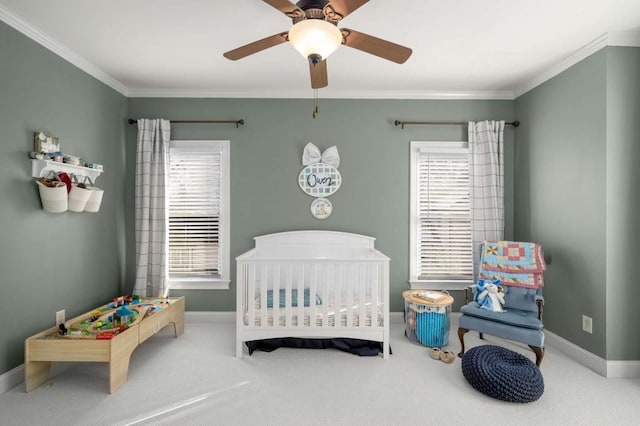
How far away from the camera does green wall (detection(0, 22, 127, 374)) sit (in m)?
2.09

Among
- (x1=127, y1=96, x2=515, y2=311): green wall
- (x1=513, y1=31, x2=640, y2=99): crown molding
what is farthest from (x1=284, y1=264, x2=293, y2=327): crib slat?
(x1=513, y1=31, x2=640, y2=99): crown molding

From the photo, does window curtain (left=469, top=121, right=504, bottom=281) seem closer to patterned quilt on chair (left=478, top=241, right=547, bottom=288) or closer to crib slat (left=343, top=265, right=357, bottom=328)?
patterned quilt on chair (left=478, top=241, right=547, bottom=288)

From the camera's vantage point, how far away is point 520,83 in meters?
3.16

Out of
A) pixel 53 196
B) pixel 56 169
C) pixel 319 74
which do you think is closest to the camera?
pixel 319 74

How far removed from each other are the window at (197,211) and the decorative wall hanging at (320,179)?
0.87 metres

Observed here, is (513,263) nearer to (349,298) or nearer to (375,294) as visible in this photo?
(375,294)

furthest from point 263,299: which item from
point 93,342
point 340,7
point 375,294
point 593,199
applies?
point 593,199

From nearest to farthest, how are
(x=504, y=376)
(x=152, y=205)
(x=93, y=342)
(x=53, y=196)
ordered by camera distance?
(x=504, y=376)
(x=93, y=342)
(x=53, y=196)
(x=152, y=205)

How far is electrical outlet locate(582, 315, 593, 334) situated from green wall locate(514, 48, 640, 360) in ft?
0.10

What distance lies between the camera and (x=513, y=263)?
8.96 feet

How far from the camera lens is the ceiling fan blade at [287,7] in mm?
1430

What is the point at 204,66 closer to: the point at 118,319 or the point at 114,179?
the point at 114,179

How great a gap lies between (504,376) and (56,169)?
11.7 ft

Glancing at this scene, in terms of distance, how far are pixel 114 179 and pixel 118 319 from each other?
1.52 metres
